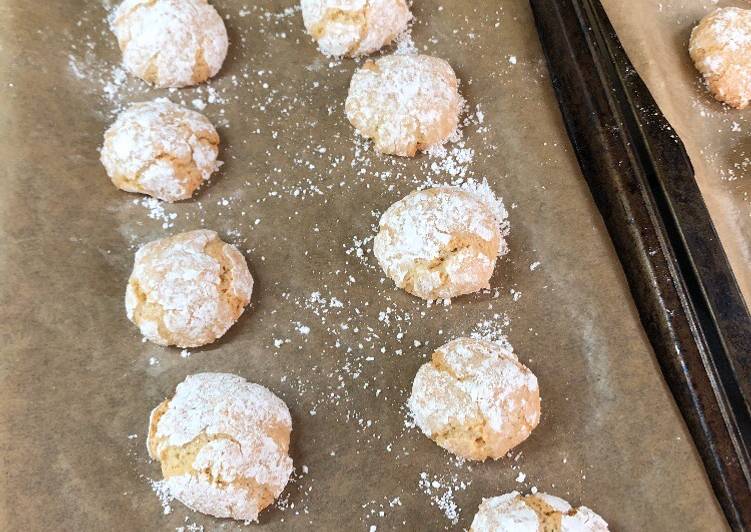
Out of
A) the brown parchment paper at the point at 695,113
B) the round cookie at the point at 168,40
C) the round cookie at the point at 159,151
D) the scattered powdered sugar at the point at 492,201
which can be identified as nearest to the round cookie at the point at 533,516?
the scattered powdered sugar at the point at 492,201

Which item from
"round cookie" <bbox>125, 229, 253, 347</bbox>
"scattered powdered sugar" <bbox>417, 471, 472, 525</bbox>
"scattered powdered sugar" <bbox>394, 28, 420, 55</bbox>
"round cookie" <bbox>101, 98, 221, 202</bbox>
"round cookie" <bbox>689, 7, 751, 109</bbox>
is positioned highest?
"round cookie" <bbox>689, 7, 751, 109</bbox>

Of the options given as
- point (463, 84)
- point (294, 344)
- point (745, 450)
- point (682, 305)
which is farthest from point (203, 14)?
point (745, 450)

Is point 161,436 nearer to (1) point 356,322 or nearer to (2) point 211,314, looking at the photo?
(2) point 211,314

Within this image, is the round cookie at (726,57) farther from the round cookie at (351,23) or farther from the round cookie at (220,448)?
the round cookie at (220,448)

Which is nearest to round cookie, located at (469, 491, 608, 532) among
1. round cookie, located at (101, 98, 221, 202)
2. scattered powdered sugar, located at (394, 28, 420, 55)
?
round cookie, located at (101, 98, 221, 202)

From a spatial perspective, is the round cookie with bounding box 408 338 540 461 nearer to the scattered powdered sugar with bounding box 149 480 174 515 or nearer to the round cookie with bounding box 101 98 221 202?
the scattered powdered sugar with bounding box 149 480 174 515

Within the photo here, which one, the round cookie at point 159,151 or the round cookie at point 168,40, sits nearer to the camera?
the round cookie at point 159,151
